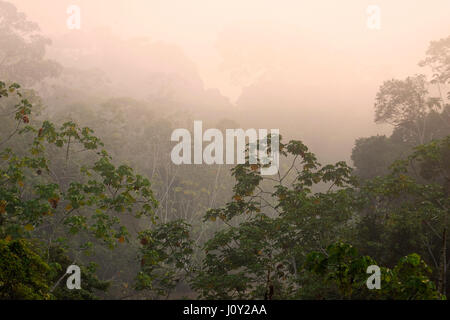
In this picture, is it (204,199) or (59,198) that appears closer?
(59,198)

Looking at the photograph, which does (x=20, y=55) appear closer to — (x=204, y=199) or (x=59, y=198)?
(x=204, y=199)

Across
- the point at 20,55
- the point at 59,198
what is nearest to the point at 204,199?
the point at 20,55

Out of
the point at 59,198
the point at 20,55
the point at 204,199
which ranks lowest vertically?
the point at 59,198

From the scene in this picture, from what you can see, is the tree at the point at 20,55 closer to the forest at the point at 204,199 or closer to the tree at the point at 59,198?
Answer: the forest at the point at 204,199

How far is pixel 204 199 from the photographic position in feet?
93.8

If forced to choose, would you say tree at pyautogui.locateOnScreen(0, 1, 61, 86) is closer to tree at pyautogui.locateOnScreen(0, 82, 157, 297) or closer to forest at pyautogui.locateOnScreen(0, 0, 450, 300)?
forest at pyautogui.locateOnScreen(0, 0, 450, 300)

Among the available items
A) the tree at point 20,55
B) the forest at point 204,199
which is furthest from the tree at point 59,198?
the tree at point 20,55

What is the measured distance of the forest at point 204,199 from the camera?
7.17 m

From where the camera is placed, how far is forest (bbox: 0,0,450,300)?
7.17 meters

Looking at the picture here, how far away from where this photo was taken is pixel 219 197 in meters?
29.2

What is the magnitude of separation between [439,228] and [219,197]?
21667 mm

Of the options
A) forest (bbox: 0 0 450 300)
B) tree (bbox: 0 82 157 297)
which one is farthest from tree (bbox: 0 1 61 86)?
tree (bbox: 0 82 157 297)

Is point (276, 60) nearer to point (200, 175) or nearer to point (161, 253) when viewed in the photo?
point (200, 175)
